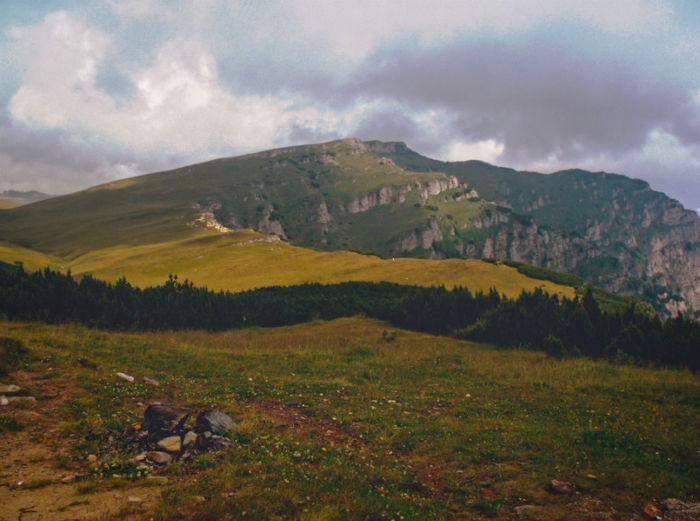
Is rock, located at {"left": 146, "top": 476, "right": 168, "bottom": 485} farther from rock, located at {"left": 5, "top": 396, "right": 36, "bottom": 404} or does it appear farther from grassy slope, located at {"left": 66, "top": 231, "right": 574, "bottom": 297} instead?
grassy slope, located at {"left": 66, "top": 231, "right": 574, "bottom": 297}

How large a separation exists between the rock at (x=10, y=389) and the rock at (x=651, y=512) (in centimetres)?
2178

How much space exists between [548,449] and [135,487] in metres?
13.8

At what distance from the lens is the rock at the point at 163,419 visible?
14.3m

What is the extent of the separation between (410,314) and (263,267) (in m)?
77.7

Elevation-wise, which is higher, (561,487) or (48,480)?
(48,480)

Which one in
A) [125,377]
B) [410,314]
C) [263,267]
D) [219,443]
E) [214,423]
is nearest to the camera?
[219,443]

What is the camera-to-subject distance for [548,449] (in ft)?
49.2

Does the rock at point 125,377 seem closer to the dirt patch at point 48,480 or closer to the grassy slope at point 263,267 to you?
the dirt patch at point 48,480

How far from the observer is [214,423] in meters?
14.9

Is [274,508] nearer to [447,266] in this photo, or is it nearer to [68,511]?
[68,511]

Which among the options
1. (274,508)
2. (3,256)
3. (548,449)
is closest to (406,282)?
(548,449)

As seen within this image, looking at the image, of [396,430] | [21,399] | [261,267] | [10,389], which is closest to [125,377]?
[10,389]

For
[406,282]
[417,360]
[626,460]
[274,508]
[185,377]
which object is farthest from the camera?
[406,282]

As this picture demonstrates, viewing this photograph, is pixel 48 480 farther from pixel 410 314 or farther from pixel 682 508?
pixel 410 314
